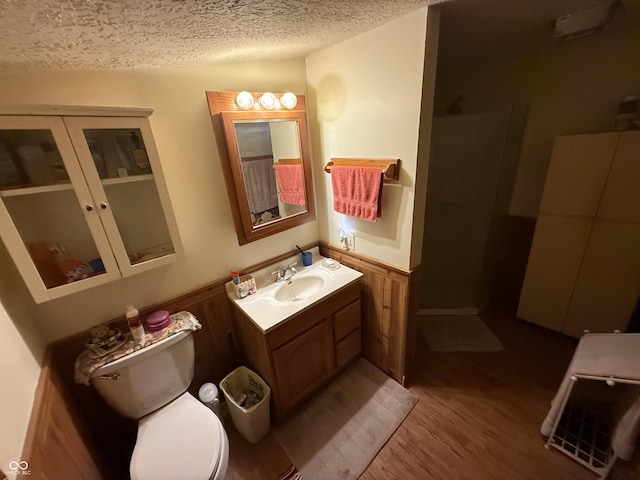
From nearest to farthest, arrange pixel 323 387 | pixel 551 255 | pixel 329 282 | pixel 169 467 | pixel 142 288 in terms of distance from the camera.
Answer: pixel 169 467 → pixel 142 288 → pixel 329 282 → pixel 323 387 → pixel 551 255

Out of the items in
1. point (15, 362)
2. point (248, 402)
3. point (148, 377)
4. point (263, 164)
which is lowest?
point (248, 402)

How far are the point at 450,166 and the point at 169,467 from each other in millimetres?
2455

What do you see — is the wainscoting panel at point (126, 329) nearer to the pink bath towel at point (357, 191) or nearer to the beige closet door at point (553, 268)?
the pink bath towel at point (357, 191)

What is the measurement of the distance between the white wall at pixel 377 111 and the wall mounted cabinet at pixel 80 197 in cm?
99

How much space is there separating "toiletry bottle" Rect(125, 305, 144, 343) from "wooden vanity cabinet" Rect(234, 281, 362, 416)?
482 millimetres

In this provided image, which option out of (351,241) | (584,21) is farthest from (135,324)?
(584,21)

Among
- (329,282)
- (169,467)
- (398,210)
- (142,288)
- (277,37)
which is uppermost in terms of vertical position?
(277,37)

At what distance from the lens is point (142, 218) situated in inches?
46.7

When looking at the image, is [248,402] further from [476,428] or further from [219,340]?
[476,428]

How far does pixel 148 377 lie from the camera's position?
3.99 feet

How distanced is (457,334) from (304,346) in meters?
1.43

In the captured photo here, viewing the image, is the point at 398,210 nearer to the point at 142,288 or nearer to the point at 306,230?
the point at 306,230

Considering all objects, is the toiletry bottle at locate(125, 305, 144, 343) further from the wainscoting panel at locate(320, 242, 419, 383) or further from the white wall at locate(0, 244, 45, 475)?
the wainscoting panel at locate(320, 242, 419, 383)

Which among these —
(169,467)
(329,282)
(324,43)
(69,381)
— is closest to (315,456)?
(169,467)
